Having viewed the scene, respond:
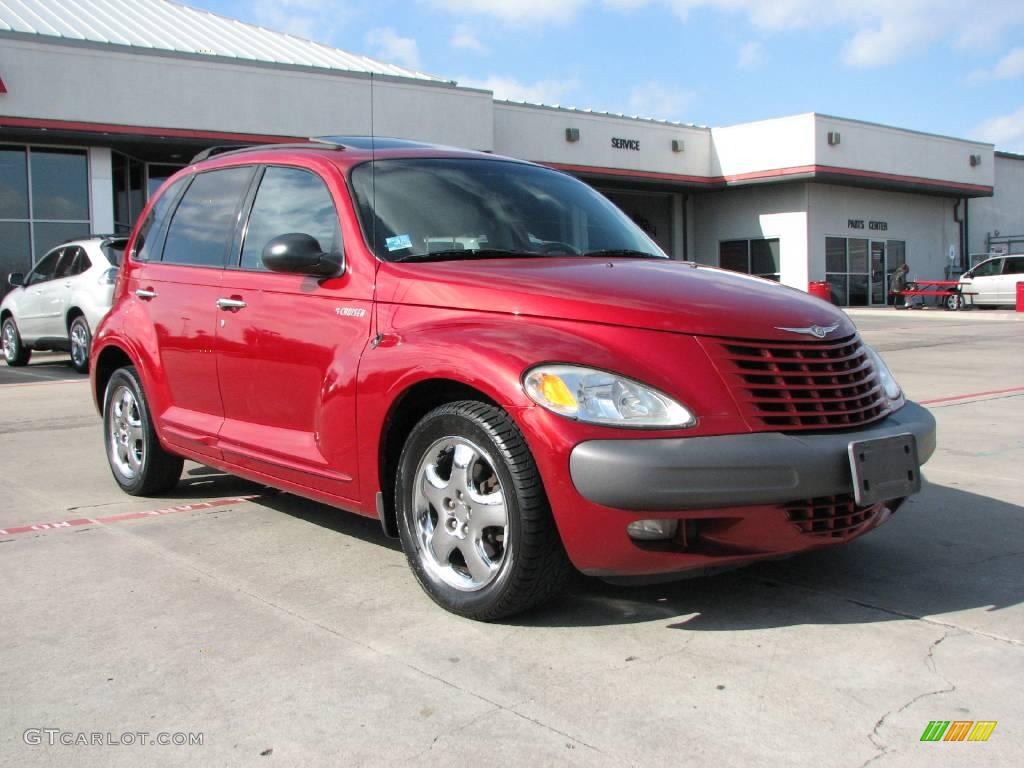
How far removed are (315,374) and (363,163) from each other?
1.02 m

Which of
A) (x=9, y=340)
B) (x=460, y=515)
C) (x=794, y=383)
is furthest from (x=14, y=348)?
(x=794, y=383)

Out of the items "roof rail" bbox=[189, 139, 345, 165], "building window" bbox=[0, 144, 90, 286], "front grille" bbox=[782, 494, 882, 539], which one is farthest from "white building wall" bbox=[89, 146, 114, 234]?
"front grille" bbox=[782, 494, 882, 539]

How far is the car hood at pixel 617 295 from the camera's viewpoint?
11.6 feet

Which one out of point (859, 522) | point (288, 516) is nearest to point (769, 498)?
point (859, 522)

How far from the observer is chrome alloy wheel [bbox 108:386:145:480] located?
582 centimetres

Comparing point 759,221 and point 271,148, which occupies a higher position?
point 759,221

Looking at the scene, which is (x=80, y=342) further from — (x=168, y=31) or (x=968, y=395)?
(x=168, y=31)

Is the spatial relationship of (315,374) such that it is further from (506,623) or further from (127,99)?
(127,99)

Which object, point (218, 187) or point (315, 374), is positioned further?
point (218, 187)

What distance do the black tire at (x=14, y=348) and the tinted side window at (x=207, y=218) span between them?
10771mm

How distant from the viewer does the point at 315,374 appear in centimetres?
432

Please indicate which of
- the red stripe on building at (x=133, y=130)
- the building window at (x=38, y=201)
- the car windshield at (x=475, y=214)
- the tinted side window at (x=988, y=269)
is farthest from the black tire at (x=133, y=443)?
the tinted side window at (x=988, y=269)

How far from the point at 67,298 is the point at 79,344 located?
624 millimetres

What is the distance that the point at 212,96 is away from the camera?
856 inches
